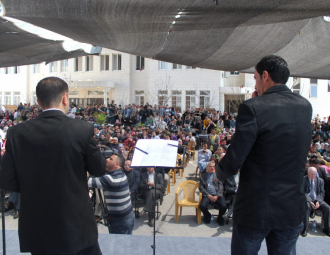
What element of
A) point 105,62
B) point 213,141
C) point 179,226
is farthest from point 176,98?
point 179,226

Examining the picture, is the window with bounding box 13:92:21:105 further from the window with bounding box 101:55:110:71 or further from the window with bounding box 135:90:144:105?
the window with bounding box 135:90:144:105

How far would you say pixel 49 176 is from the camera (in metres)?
Result: 1.55

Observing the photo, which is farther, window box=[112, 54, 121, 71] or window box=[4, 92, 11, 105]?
window box=[4, 92, 11, 105]

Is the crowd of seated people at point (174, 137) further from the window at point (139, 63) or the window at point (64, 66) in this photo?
the window at point (139, 63)

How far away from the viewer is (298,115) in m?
1.61

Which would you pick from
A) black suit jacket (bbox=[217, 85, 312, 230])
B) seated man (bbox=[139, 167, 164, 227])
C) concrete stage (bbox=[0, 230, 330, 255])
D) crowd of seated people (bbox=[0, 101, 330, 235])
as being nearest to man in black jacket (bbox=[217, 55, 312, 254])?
black suit jacket (bbox=[217, 85, 312, 230])

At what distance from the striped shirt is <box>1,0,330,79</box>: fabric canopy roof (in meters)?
1.54

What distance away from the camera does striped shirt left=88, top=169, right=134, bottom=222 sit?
3627 millimetres

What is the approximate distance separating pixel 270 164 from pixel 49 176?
3.78 feet

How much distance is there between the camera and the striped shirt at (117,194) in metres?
3.63

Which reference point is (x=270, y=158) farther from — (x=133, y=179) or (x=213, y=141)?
(x=213, y=141)

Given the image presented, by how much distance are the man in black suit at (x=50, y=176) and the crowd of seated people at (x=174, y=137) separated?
1.52 feet

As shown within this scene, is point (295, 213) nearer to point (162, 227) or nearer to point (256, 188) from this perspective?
point (256, 188)

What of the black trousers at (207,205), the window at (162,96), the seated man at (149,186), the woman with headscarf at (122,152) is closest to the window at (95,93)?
the window at (162,96)
